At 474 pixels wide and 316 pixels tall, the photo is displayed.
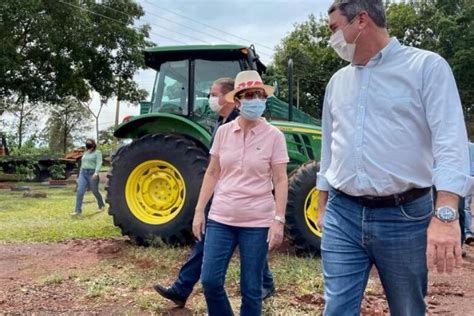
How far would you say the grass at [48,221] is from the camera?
7254 mm

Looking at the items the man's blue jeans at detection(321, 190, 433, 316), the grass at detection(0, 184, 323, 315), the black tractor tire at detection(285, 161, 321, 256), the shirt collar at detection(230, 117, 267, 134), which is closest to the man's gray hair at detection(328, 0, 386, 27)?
the man's blue jeans at detection(321, 190, 433, 316)

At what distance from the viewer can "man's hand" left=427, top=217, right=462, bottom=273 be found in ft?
6.15

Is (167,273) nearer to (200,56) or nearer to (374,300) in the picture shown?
(374,300)

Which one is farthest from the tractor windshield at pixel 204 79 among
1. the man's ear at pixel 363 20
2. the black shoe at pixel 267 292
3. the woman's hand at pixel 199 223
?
the man's ear at pixel 363 20

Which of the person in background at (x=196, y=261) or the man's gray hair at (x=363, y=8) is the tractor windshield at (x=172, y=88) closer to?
the person in background at (x=196, y=261)

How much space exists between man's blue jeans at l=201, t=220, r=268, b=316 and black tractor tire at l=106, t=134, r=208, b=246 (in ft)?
9.02

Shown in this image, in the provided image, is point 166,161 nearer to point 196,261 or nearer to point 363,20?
point 196,261

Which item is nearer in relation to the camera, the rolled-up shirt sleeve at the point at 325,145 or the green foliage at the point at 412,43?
the rolled-up shirt sleeve at the point at 325,145

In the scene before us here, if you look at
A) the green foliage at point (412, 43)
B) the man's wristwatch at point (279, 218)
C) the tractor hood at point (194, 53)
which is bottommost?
the man's wristwatch at point (279, 218)

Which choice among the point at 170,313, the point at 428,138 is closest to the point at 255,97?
the point at 428,138

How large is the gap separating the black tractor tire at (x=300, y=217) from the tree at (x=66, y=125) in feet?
119

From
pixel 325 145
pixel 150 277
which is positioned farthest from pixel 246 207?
pixel 150 277

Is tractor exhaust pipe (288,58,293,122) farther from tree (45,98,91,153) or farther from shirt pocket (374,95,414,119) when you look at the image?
tree (45,98,91,153)

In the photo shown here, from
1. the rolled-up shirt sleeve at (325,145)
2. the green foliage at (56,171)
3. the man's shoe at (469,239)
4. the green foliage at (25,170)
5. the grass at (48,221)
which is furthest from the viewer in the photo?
the green foliage at (56,171)
